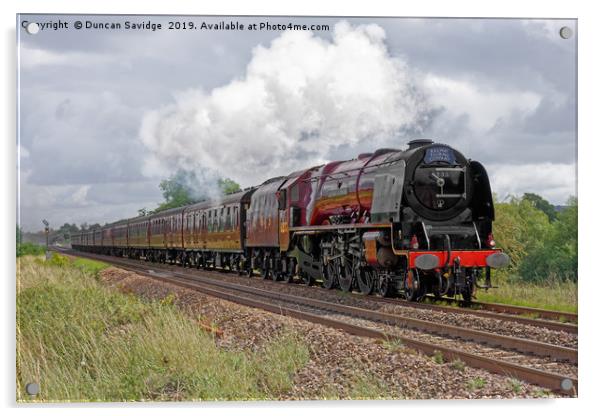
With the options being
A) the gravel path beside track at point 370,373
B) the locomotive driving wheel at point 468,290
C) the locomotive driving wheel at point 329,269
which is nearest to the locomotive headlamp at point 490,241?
the locomotive driving wheel at point 468,290

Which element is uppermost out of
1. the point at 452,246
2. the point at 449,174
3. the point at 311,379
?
the point at 449,174

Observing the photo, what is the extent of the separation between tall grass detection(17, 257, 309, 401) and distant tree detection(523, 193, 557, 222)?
4008 millimetres

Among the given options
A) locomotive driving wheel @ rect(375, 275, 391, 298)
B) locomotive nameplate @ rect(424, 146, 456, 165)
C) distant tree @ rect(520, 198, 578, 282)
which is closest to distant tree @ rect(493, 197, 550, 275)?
distant tree @ rect(520, 198, 578, 282)

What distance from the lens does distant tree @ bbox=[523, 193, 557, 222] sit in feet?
34.5

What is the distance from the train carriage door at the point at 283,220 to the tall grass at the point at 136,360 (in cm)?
966

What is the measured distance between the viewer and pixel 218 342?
10789 mm

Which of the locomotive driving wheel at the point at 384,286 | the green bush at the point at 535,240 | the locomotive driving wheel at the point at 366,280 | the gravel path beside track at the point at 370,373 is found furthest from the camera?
the locomotive driving wheel at the point at 366,280

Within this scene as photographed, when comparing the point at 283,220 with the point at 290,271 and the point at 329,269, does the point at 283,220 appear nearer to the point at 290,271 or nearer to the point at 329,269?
the point at 290,271

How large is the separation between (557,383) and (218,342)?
4.81 m

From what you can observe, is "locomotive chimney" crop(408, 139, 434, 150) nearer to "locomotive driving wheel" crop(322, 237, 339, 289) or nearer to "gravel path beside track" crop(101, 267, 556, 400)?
"locomotive driving wheel" crop(322, 237, 339, 289)

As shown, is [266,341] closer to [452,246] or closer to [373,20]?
[373,20]

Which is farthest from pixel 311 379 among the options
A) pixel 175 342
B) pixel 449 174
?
pixel 449 174

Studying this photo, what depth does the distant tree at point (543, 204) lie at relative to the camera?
10.5 metres

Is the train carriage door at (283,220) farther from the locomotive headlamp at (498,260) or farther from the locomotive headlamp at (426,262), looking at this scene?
the locomotive headlamp at (498,260)
